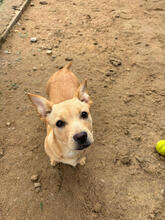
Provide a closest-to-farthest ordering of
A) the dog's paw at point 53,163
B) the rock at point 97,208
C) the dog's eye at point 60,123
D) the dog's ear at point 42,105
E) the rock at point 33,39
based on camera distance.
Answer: the dog's eye at point 60,123 → the dog's ear at point 42,105 → the rock at point 97,208 → the dog's paw at point 53,163 → the rock at point 33,39

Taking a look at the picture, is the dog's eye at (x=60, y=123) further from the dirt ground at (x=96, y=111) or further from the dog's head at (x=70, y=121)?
the dirt ground at (x=96, y=111)

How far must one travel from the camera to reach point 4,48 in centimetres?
551

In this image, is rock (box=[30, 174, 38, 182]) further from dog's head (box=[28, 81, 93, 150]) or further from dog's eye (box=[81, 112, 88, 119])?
dog's eye (box=[81, 112, 88, 119])

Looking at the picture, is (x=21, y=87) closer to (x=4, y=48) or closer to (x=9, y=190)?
(x=4, y=48)

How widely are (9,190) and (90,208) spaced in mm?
1331

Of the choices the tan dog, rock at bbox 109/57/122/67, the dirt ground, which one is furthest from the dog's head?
rock at bbox 109/57/122/67

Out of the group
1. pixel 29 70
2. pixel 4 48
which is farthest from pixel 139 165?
pixel 4 48

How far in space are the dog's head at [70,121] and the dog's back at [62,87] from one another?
0.56 metres

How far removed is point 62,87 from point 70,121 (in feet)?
3.96

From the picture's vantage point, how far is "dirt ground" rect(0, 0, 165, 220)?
299 centimetres

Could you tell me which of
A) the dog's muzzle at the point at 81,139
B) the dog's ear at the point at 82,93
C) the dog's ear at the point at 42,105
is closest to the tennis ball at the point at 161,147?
the dog's ear at the point at 82,93

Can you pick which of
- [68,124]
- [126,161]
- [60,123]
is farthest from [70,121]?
[126,161]

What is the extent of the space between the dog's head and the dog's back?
557 millimetres

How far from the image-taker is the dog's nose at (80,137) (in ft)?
7.72
